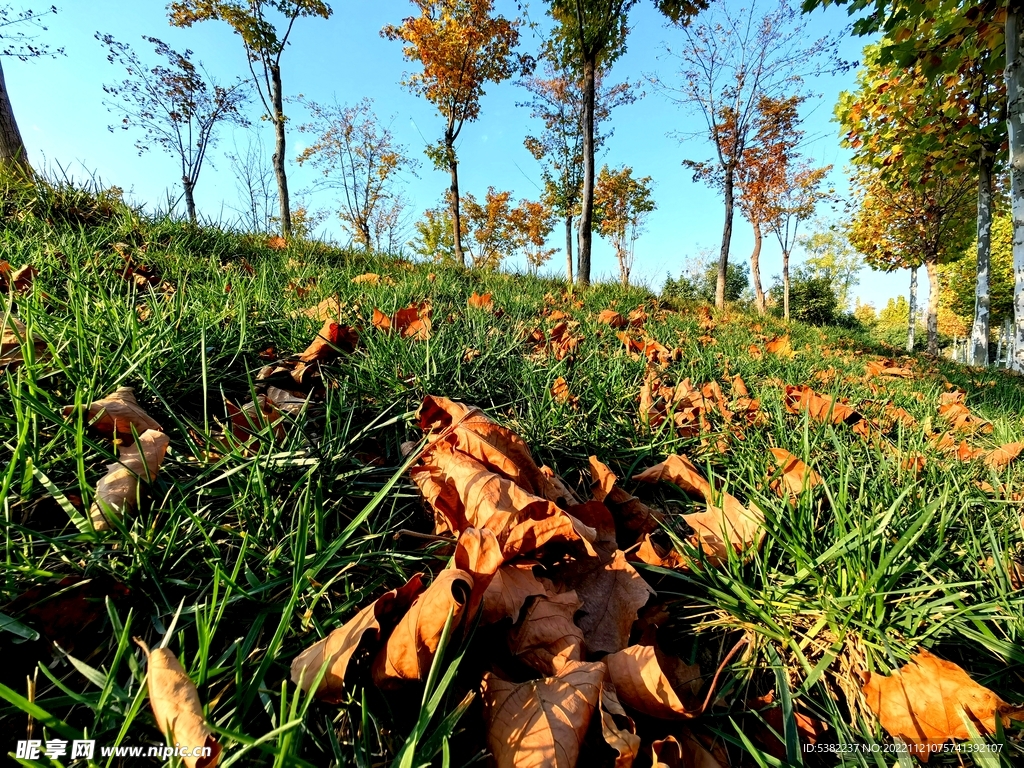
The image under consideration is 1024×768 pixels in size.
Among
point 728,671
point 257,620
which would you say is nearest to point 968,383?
point 728,671

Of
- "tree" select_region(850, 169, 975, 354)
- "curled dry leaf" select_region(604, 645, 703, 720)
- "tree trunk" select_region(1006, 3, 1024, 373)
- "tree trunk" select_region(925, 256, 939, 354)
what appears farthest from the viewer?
"tree trunk" select_region(925, 256, 939, 354)

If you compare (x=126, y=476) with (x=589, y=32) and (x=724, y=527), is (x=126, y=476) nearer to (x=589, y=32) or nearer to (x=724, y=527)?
(x=724, y=527)

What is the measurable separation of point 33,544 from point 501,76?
57.1 ft

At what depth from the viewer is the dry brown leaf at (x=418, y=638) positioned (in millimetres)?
692

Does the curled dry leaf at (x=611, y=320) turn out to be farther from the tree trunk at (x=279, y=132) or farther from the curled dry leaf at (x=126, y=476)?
the tree trunk at (x=279, y=132)

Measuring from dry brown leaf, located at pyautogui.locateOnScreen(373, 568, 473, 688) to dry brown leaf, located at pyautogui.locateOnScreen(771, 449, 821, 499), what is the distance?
3.32ft

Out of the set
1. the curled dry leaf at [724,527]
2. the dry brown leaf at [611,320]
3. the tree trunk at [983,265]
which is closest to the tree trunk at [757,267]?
the tree trunk at [983,265]

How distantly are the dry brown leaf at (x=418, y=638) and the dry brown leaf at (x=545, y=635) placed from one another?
0.52 feet

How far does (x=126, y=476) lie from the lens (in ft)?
3.11

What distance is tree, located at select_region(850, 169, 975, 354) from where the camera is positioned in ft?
40.0

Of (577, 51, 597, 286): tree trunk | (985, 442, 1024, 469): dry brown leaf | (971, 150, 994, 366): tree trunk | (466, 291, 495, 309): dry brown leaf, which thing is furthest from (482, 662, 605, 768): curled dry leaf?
(971, 150, 994, 366): tree trunk

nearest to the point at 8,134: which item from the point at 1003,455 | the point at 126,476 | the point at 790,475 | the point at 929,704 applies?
the point at 126,476

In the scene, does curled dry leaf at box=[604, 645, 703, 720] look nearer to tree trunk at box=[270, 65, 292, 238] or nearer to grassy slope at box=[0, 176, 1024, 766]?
grassy slope at box=[0, 176, 1024, 766]

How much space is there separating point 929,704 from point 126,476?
5.42 ft
